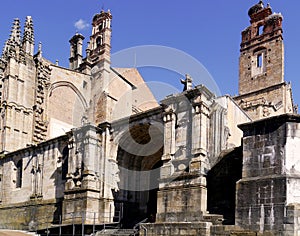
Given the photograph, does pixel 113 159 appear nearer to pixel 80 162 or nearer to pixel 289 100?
pixel 80 162

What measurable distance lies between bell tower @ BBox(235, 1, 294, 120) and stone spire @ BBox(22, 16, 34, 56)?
1936 cm

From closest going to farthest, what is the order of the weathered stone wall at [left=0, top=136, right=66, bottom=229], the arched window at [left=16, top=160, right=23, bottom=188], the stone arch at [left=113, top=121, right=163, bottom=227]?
the stone arch at [left=113, top=121, right=163, bottom=227]
the weathered stone wall at [left=0, top=136, right=66, bottom=229]
the arched window at [left=16, top=160, right=23, bottom=188]

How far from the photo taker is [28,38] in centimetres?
3494

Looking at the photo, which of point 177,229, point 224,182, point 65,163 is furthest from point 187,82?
point 65,163

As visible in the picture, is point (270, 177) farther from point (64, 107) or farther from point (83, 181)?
point (64, 107)

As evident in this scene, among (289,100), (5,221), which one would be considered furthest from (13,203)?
(289,100)

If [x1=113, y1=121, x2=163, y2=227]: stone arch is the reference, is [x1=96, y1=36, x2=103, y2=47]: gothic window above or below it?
above

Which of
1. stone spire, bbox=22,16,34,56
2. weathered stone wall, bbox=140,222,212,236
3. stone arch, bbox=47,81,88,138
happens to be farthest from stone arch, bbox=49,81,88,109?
weathered stone wall, bbox=140,222,212,236

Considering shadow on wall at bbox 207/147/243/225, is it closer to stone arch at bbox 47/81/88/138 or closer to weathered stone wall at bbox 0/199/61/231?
weathered stone wall at bbox 0/199/61/231

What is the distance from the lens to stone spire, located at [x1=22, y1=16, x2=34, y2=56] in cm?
3466

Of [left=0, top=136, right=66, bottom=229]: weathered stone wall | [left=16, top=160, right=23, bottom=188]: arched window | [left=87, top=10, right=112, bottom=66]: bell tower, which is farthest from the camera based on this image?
[left=87, top=10, right=112, bottom=66]: bell tower

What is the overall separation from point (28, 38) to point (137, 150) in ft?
54.9

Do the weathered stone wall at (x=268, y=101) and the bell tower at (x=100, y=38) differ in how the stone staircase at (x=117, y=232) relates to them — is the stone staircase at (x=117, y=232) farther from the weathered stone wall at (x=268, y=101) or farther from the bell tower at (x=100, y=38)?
the bell tower at (x=100, y=38)

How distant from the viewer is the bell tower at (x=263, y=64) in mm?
39781
